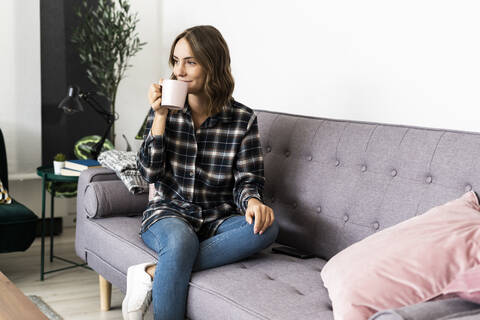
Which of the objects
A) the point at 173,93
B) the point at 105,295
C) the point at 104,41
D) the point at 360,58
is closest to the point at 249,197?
the point at 173,93

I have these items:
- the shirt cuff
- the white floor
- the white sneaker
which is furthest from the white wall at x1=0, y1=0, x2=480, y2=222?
the white sneaker

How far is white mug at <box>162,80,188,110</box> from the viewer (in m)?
1.92

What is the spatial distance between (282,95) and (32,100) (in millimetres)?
1580

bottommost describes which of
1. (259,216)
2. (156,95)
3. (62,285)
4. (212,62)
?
(62,285)

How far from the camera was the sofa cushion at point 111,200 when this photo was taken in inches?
97.0

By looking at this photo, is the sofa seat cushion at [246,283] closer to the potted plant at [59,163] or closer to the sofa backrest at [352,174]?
the sofa backrest at [352,174]

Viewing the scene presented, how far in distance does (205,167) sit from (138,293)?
0.51 m

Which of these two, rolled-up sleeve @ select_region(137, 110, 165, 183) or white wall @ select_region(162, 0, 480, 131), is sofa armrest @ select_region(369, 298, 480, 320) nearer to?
white wall @ select_region(162, 0, 480, 131)

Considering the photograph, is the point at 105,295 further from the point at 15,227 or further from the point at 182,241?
the point at 182,241

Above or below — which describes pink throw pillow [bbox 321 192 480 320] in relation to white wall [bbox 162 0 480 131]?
below

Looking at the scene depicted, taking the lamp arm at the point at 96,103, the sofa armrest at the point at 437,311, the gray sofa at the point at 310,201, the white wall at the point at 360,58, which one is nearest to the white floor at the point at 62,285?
the gray sofa at the point at 310,201

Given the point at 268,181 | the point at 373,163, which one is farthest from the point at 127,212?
the point at 373,163

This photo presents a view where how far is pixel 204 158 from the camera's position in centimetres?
218

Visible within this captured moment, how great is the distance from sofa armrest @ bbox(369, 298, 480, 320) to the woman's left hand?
0.75 metres
